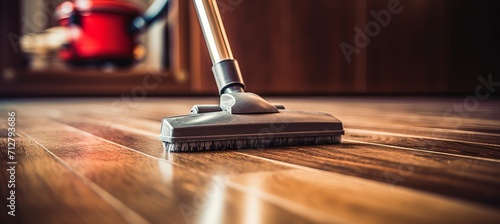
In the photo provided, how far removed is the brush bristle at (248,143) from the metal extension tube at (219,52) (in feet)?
0.39

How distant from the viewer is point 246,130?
667 mm

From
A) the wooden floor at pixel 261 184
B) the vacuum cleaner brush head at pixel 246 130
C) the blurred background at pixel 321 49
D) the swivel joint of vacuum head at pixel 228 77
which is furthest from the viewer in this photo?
the blurred background at pixel 321 49

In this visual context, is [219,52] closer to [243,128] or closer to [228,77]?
[228,77]

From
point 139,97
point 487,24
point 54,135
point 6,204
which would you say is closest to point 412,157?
point 6,204

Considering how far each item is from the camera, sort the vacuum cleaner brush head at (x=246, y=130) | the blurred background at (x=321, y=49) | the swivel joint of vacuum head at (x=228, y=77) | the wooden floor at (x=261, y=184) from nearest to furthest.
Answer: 1. the wooden floor at (x=261, y=184)
2. the vacuum cleaner brush head at (x=246, y=130)
3. the swivel joint of vacuum head at (x=228, y=77)
4. the blurred background at (x=321, y=49)

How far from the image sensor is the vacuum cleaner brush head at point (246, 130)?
2.08 feet

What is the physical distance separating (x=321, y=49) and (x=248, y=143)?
115 inches

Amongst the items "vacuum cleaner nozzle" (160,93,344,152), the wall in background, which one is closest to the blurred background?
the wall in background

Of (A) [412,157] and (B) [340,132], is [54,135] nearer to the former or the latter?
(B) [340,132]

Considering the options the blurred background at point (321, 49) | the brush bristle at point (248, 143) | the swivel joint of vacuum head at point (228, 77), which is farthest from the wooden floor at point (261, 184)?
the blurred background at point (321, 49)

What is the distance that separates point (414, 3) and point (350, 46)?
51 cm

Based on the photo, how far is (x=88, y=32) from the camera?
311cm

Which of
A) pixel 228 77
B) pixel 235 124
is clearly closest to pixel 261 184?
pixel 235 124

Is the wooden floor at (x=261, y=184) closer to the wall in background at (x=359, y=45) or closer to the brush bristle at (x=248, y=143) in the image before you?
the brush bristle at (x=248, y=143)
